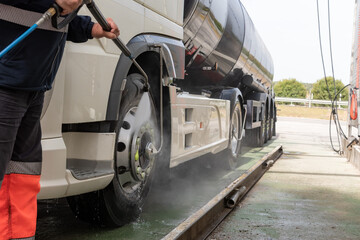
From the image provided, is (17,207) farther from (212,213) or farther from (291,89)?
(291,89)

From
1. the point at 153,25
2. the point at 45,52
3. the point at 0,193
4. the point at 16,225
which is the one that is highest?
the point at 153,25

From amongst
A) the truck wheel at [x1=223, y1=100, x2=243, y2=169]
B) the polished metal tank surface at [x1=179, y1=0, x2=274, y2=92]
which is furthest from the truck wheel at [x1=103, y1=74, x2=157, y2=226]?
the truck wheel at [x1=223, y1=100, x2=243, y2=169]

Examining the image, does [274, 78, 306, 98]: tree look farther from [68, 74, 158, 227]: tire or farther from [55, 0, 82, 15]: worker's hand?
[55, 0, 82, 15]: worker's hand

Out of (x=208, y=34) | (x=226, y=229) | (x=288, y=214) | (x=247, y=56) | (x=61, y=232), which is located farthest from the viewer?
(x=247, y=56)

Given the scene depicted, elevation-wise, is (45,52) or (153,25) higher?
(153,25)

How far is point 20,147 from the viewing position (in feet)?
6.57

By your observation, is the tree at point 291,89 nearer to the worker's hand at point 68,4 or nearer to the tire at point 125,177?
the tire at point 125,177

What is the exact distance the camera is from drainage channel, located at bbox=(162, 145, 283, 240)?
2895mm

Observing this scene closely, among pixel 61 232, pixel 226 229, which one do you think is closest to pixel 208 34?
pixel 226 229

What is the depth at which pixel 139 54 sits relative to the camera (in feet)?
10.4

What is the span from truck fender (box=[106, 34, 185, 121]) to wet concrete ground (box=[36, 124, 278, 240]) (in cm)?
102

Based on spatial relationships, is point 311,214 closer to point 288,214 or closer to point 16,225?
point 288,214

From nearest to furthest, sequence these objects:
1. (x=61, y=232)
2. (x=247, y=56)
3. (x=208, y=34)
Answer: (x=61, y=232)
(x=208, y=34)
(x=247, y=56)

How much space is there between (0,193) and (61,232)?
1479mm
